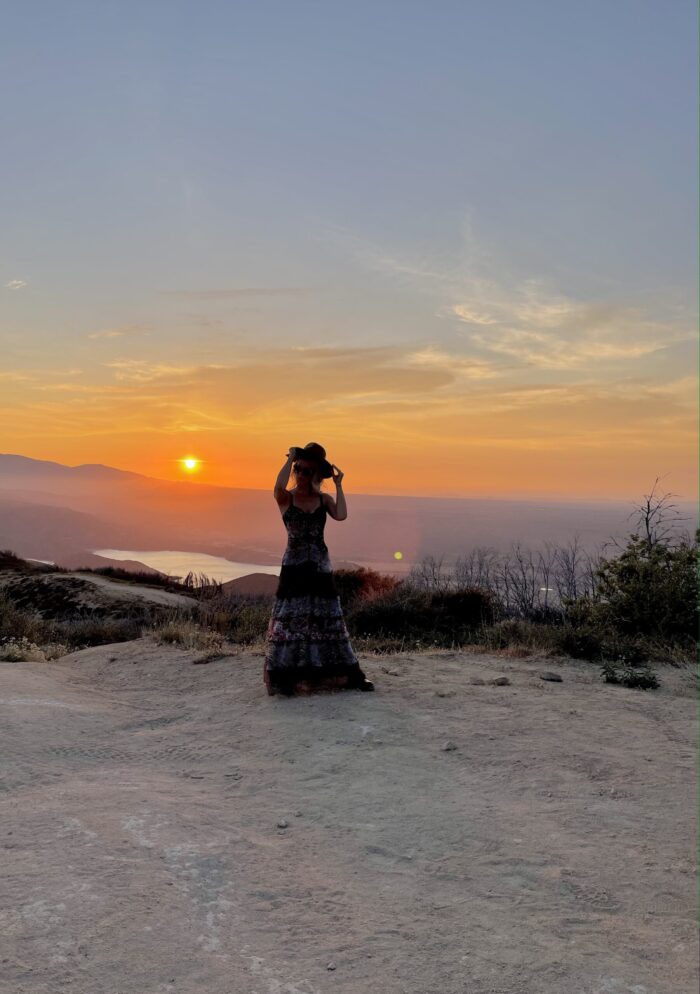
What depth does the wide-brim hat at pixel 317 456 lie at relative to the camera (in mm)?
8375

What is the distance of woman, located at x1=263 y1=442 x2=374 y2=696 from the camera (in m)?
8.34

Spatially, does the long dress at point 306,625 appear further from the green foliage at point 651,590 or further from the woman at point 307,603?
the green foliage at point 651,590

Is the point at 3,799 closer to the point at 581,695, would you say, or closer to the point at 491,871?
the point at 491,871

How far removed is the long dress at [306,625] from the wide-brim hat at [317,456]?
348 mm

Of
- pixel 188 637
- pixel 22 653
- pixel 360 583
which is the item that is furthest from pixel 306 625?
pixel 360 583

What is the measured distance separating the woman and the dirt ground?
0.34 metres

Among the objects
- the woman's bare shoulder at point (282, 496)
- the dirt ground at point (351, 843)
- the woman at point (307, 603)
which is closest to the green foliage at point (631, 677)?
the dirt ground at point (351, 843)

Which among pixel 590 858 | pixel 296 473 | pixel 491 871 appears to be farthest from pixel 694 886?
pixel 296 473

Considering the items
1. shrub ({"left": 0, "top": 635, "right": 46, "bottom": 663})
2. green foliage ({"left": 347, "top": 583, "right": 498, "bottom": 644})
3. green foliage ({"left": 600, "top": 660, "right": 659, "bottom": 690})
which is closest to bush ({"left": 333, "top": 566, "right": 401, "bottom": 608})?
green foliage ({"left": 347, "top": 583, "right": 498, "bottom": 644})

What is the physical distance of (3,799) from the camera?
5.32 m

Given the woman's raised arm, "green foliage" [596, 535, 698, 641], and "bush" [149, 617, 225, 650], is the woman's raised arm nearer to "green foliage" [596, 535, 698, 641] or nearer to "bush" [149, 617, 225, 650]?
"bush" [149, 617, 225, 650]

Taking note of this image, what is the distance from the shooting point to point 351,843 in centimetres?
487

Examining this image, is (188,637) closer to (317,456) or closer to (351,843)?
(317,456)

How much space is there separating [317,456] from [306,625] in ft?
5.94
